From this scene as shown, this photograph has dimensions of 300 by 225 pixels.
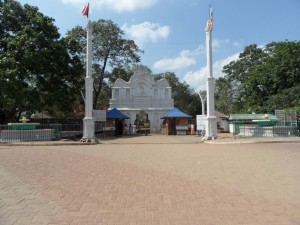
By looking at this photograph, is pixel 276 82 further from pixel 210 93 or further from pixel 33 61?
pixel 33 61

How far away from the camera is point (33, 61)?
2509 cm

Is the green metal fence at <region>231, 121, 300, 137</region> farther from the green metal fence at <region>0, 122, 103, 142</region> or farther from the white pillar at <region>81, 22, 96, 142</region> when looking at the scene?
the green metal fence at <region>0, 122, 103, 142</region>

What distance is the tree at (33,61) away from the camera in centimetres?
2497

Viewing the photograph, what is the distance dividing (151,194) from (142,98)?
3714 centimetres

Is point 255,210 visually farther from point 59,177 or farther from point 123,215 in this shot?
point 59,177

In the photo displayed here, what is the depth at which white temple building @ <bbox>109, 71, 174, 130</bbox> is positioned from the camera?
4261cm

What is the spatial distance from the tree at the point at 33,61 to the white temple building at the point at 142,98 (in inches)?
499

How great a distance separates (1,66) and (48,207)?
2101cm

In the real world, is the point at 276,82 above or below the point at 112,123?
above

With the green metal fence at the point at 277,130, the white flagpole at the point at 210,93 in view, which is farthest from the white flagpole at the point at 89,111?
the green metal fence at the point at 277,130

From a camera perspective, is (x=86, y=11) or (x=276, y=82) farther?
(x=276, y=82)

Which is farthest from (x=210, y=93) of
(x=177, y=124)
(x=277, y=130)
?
(x=177, y=124)

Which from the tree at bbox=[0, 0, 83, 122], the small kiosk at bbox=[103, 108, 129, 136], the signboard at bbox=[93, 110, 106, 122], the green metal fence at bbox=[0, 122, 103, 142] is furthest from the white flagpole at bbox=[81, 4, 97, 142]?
the small kiosk at bbox=[103, 108, 129, 136]

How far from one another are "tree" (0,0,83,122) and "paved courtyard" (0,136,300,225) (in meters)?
17.1
